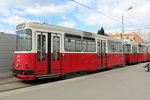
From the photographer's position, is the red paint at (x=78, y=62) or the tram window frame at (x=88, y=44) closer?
the red paint at (x=78, y=62)

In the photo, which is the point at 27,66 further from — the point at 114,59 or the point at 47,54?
the point at 114,59

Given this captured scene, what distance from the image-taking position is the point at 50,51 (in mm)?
8898

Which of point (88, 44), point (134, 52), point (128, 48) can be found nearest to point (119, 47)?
point (128, 48)

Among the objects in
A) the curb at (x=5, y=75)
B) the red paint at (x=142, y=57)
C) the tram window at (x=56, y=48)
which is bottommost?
the curb at (x=5, y=75)

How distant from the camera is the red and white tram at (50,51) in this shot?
832 centimetres

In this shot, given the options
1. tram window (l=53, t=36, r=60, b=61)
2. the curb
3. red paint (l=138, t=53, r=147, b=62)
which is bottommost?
the curb

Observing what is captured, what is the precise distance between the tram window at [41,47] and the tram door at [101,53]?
578cm

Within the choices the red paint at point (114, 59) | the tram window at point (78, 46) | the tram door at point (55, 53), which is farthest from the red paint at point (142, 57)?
the tram door at point (55, 53)

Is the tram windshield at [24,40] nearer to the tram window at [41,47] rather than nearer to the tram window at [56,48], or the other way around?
the tram window at [41,47]

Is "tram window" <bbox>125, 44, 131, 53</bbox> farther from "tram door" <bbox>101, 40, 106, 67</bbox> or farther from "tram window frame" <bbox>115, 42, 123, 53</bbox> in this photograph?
"tram door" <bbox>101, 40, 106, 67</bbox>

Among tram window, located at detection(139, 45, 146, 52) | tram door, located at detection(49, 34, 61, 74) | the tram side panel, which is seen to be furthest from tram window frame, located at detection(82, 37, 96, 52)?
tram window, located at detection(139, 45, 146, 52)

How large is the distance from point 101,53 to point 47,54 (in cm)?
611

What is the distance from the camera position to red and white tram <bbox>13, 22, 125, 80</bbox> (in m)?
8.32

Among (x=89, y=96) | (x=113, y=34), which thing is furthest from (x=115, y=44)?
(x=113, y=34)
